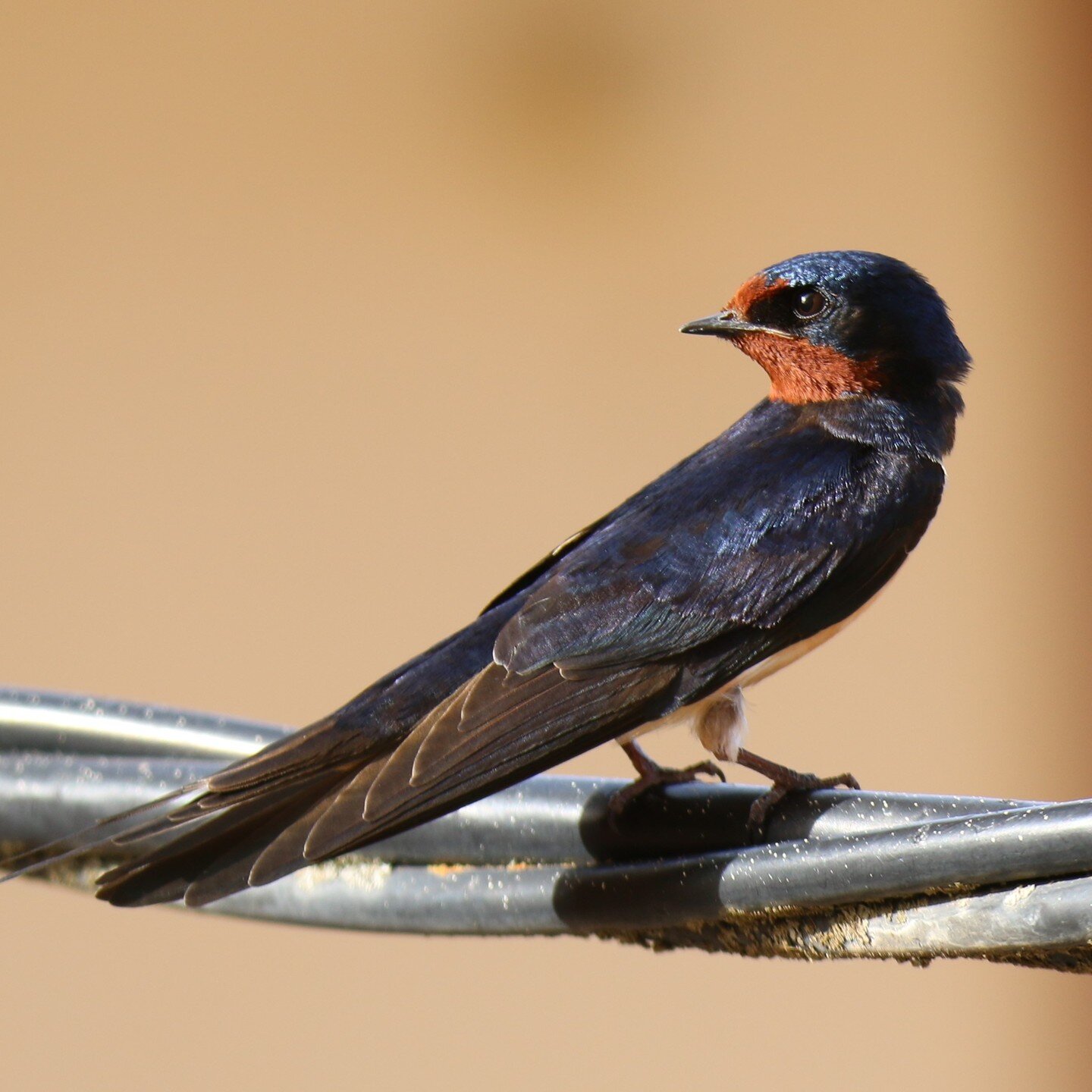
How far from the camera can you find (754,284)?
1.77 meters

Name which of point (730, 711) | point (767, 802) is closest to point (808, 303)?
point (730, 711)

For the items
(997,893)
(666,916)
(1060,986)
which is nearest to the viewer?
(997,893)

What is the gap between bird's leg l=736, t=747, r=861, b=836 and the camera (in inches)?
49.1

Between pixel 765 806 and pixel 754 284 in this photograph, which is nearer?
pixel 765 806

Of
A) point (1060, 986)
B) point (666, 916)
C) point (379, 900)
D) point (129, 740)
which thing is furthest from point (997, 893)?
point (1060, 986)

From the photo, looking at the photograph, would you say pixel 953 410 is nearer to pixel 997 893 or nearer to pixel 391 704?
pixel 391 704

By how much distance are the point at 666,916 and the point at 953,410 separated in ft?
2.55

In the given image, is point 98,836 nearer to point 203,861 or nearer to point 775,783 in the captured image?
point 203,861

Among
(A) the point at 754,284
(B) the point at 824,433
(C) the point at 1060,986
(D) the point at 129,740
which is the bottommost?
(C) the point at 1060,986

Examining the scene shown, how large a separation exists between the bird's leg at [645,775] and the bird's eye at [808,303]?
452mm

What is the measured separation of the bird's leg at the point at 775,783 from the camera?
125 cm

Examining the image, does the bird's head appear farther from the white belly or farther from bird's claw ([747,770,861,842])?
bird's claw ([747,770,861,842])

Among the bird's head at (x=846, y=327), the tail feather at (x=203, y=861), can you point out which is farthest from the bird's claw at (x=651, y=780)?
the bird's head at (x=846, y=327)

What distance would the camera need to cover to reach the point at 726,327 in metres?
1.79
